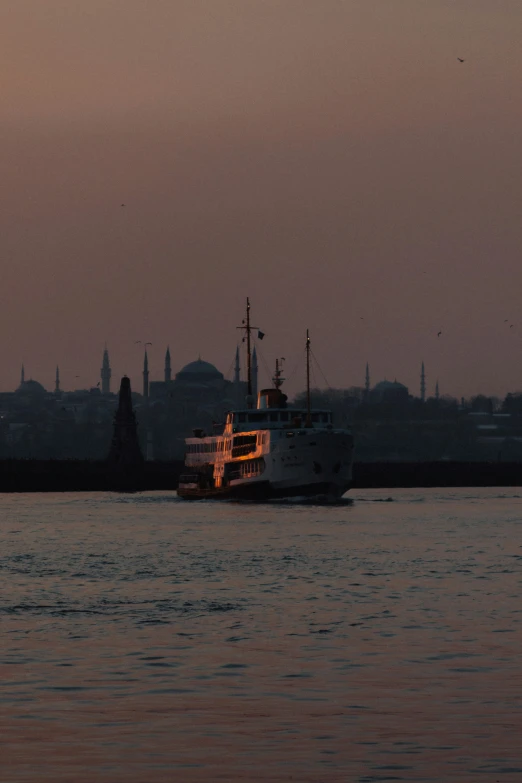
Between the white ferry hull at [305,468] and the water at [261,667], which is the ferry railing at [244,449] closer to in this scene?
the white ferry hull at [305,468]

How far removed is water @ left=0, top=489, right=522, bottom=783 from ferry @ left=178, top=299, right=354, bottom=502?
50.9 metres

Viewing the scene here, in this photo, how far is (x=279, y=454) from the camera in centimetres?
11156

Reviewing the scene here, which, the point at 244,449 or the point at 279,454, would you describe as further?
the point at 244,449

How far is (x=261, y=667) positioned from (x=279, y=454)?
84151 millimetres

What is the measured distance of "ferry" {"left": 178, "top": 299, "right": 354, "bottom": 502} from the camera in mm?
111688

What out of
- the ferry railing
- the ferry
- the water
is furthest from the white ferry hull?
the water

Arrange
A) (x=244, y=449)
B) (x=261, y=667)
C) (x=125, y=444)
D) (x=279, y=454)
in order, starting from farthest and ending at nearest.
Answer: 1. (x=125, y=444)
2. (x=244, y=449)
3. (x=279, y=454)
4. (x=261, y=667)

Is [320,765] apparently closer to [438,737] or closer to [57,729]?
[438,737]

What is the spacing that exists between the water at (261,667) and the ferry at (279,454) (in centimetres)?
5088

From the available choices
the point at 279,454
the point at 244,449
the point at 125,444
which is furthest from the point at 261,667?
the point at 125,444

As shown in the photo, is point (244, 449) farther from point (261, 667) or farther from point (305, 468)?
point (261, 667)

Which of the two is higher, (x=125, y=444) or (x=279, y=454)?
(x=125, y=444)

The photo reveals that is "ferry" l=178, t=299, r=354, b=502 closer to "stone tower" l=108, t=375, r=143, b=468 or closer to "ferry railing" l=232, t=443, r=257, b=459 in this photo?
"ferry railing" l=232, t=443, r=257, b=459

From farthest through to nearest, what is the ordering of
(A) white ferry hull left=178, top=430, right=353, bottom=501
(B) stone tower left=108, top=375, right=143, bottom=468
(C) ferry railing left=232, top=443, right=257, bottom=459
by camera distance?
(B) stone tower left=108, top=375, right=143, bottom=468, (C) ferry railing left=232, top=443, right=257, bottom=459, (A) white ferry hull left=178, top=430, right=353, bottom=501
